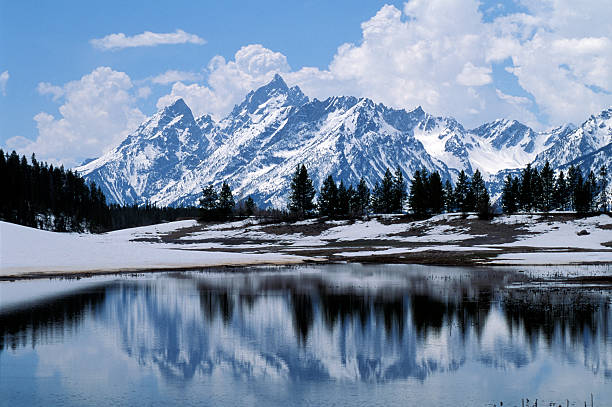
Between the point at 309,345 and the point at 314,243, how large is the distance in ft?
311

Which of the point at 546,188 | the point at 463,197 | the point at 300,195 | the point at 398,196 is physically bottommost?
the point at 463,197

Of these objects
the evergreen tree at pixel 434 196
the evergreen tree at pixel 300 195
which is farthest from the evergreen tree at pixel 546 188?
the evergreen tree at pixel 300 195

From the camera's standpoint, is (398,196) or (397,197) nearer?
(398,196)

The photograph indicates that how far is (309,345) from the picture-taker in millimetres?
25391

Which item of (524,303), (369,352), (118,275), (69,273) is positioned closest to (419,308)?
(524,303)

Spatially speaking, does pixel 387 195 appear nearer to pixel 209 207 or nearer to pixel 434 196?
pixel 434 196

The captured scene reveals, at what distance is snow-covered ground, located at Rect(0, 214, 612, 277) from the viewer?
6731 centimetres

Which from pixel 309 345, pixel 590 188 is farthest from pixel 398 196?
pixel 309 345

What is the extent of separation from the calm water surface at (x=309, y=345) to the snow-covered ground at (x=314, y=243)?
75.3 ft

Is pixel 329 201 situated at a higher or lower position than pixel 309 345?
higher

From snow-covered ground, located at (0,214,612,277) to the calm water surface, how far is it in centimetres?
2296

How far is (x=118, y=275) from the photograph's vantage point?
57719 mm

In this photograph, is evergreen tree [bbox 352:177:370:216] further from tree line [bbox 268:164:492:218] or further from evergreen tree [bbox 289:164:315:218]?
evergreen tree [bbox 289:164:315:218]

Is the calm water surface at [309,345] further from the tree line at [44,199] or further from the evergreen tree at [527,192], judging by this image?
the evergreen tree at [527,192]
